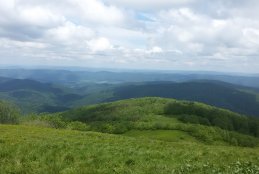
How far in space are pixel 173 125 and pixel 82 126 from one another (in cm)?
4912

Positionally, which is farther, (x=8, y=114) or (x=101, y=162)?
(x=8, y=114)

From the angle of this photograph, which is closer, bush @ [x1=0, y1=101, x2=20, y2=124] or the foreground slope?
the foreground slope

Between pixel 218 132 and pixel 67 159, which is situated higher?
pixel 67 159

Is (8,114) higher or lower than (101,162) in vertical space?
lower

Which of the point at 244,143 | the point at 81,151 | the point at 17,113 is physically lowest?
the point at 244,143

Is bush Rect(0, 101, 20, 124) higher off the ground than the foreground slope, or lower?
lower

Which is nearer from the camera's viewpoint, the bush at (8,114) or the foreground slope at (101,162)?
the foreground slope at (101,162)

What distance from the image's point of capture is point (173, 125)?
182 metres

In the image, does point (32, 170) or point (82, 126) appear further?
point (82, 126)

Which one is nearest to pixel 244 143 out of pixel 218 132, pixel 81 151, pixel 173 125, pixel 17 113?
pixel 218 132

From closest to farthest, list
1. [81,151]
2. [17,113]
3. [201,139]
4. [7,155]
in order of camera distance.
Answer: [7,155] < [81,151] < [17,113] < [201,139]

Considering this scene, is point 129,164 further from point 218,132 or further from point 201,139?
point 218,132

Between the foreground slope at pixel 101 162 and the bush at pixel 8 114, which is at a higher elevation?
the foreground slope at pixel 101 162

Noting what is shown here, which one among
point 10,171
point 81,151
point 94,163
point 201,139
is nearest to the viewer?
point 10,171
